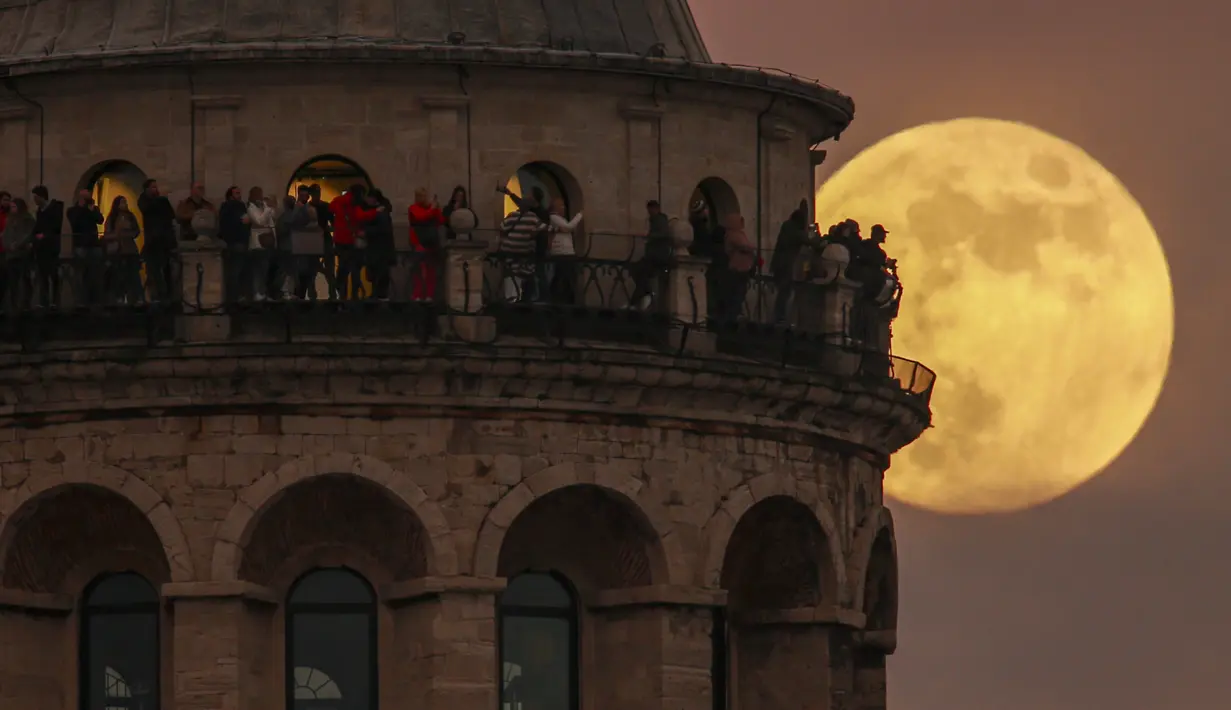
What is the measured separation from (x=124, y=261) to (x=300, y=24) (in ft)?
14.4

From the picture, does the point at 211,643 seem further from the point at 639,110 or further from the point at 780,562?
the point at 639,110

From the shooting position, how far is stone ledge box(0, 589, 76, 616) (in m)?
77.6

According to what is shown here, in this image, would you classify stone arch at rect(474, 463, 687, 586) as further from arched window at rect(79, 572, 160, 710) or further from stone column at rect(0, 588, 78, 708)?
stone column at rect(0, 588, 78, 708)

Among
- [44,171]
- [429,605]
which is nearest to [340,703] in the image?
[429,605]

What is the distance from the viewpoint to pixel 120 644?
7856cm

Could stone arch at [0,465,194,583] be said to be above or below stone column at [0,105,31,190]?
below

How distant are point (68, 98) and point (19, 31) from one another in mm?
2284

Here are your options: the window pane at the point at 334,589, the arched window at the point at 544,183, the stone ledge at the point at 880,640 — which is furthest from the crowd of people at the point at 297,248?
the stone ledge at the point at 880,640

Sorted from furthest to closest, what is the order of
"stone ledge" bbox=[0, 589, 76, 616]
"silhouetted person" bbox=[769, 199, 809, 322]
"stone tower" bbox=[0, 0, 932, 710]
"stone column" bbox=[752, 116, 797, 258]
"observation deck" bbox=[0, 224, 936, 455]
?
"stone column" bbox=[752, 116, 797, 258], "silhouetted person" bbox=[769, 199, 809, 322], "stone ledge" bbox=[0, 589, 76, 616], "stone tower" bbox=[0, 0, 932, 710], "observation deck" bbox=[0, 224, 936, 455]

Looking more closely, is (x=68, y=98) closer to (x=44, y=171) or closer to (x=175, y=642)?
(x=44, y=171)

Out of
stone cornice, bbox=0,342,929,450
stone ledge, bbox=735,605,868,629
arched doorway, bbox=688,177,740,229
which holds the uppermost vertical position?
arched doorway, bbox=688,177,740,229

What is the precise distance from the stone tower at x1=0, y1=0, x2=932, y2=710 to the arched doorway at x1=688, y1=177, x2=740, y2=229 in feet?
0.20

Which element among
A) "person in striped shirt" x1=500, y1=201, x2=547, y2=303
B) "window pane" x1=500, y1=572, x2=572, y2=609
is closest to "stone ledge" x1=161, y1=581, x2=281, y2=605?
"window pane" x1=500, y1=572, x2=572, y2=609

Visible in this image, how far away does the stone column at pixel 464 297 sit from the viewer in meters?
76.1
